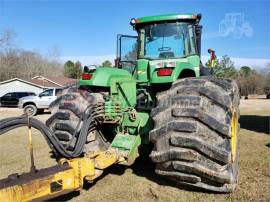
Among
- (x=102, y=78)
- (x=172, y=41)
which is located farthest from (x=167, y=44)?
(x=102, y=78)

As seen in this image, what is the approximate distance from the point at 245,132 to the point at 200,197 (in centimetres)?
632

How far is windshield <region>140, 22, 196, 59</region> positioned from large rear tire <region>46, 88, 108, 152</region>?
1.31 metres

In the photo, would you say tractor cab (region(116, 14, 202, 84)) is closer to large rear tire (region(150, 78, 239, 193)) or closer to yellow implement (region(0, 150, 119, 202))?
large rear tire (region(150, 78, 239, 193))

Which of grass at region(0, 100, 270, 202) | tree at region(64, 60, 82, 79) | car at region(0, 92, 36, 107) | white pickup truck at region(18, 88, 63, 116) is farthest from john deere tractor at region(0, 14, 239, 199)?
tree at region(64, 60, 82, 79)

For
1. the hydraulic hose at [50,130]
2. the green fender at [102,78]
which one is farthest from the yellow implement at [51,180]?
the green fender at [102,78]

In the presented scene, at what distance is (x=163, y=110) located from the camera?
14.3ft

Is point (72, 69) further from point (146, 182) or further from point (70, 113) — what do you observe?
point (146, 182)

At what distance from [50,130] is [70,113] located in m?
0.95

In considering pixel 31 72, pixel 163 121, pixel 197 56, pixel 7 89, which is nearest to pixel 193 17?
pixel 197 56

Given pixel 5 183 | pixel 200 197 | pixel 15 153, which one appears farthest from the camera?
Result: pixel 15 153

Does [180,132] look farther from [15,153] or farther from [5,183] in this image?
[15,153]

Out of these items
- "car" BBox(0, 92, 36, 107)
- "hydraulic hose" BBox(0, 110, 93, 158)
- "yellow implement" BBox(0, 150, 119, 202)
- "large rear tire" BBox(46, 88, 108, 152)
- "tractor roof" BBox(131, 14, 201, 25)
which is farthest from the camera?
"car" BBox(0, 92, 36, 107)

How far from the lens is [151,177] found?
5387mm

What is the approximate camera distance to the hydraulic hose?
356cm
